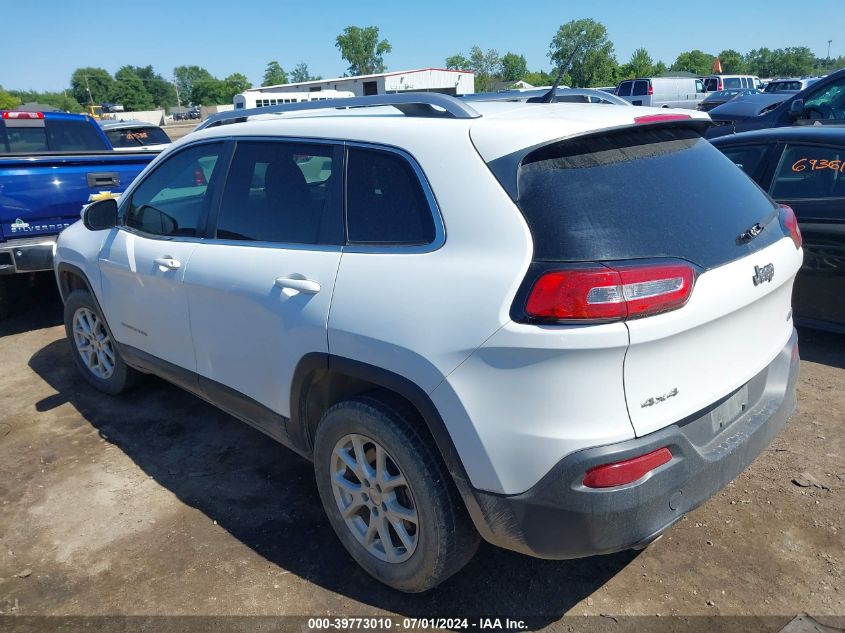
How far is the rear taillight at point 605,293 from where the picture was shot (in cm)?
204

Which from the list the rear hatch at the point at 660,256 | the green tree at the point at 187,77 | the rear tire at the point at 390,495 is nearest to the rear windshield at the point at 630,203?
the rear hatch at the point at 660,256

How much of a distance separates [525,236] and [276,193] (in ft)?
4.73

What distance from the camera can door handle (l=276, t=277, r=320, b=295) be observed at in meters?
2.72

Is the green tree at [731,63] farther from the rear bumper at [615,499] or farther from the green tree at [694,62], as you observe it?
the rear bumper at [615,499]

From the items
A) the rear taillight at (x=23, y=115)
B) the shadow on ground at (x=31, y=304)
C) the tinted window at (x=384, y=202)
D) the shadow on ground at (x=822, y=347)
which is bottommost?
the shadow on ground at (x=822, y=347)

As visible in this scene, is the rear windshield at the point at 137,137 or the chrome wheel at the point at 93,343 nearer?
the chrome wheel at the point at 93,343

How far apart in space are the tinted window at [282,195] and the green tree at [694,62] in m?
95.5

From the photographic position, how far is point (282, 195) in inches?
123

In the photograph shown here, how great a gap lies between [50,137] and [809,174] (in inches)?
313

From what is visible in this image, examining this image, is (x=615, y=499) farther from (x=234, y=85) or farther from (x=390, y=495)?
(x=234, y=85)

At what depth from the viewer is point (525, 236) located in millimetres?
2176

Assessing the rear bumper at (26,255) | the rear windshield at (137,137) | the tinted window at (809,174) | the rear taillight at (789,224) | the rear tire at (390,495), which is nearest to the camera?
the rear tire at (390,495)

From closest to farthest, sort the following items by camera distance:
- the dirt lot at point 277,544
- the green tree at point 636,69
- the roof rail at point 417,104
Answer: the roof rail at point 417,104 < the dirt lot at point 277,544 < the green tree at point 636,69

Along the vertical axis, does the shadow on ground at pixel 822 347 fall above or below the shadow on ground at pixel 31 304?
below
